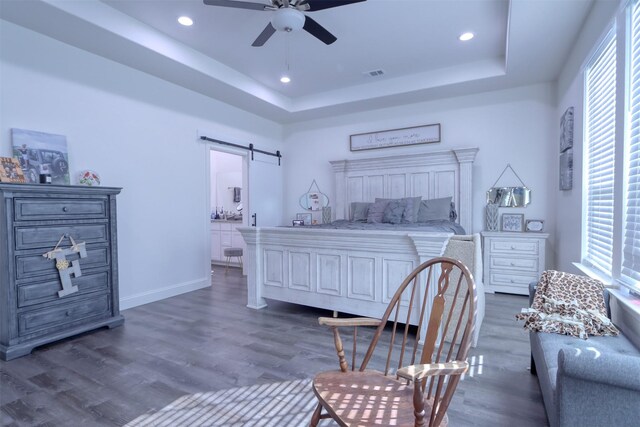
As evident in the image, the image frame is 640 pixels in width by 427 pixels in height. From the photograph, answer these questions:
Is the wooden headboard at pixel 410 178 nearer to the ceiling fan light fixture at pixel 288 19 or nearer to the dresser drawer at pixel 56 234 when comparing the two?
the ceiling fan light fixture at pixel 288 19

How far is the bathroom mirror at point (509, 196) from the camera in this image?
4461mm

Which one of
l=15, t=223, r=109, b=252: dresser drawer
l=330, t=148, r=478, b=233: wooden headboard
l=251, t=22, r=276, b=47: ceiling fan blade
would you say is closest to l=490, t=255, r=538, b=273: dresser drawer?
l=330, t=148, r=478, b=233: wooden headboard

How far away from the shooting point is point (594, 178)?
2664mm

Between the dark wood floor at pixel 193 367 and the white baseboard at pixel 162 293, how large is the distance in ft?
1.13

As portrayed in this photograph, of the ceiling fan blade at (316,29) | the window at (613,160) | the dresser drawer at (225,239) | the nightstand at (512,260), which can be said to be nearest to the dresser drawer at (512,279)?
the nightstand at (512,260)

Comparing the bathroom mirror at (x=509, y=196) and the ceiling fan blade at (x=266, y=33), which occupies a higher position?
the ceiling fan blade at (x=266, y=33)

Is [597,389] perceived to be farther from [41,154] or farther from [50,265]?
[41,154]

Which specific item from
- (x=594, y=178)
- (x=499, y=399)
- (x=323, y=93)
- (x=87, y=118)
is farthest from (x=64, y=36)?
(x=594, y=178)

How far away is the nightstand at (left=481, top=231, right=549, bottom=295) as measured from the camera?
13.3ft

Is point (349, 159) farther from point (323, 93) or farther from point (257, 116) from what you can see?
point (257, 116)

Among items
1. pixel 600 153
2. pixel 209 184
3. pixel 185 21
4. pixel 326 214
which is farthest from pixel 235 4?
pixel 326 214

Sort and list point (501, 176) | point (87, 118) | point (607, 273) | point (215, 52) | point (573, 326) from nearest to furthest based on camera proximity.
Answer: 1. point (573, 326)
2. point (607, 273)
3. point (87, 118)
4. point (215, 52)
5. point (501, 176)

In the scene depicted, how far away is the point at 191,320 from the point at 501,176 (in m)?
4.48

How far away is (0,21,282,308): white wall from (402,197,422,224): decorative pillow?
293cm
